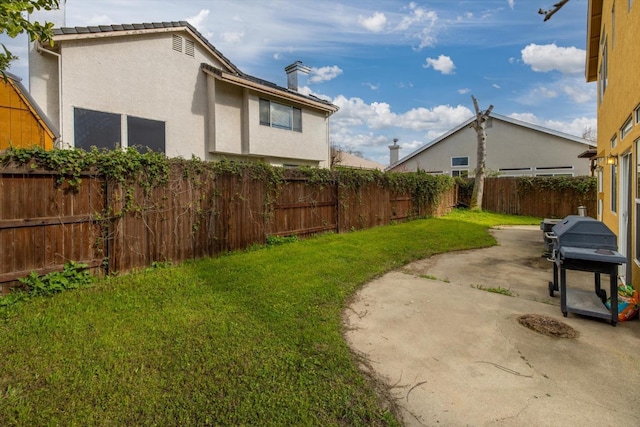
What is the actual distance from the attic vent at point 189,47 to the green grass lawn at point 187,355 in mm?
9701

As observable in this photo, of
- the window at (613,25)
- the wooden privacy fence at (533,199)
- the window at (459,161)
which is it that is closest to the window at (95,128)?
the window at (613,25)

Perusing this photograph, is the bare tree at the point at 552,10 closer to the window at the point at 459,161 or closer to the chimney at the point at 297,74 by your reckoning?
the chimney at the point at 297,74

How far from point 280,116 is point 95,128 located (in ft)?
23.4

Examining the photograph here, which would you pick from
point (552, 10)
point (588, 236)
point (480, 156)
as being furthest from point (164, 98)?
point (480, 156)

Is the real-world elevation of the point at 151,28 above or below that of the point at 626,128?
above

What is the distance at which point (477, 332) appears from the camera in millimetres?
3678

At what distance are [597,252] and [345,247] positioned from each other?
4866 mm

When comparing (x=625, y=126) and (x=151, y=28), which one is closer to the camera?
(x=625, y=126)

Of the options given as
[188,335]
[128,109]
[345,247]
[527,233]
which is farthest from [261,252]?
[527,233]

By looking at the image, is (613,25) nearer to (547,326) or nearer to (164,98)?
(547,326)

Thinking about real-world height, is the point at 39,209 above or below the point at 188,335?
above

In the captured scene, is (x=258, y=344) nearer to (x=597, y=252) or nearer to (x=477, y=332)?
(x=477, y=332)

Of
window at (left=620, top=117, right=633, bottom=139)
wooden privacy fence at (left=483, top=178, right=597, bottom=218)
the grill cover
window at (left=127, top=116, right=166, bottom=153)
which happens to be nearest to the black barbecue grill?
the grill cover

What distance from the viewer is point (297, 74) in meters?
16.4
